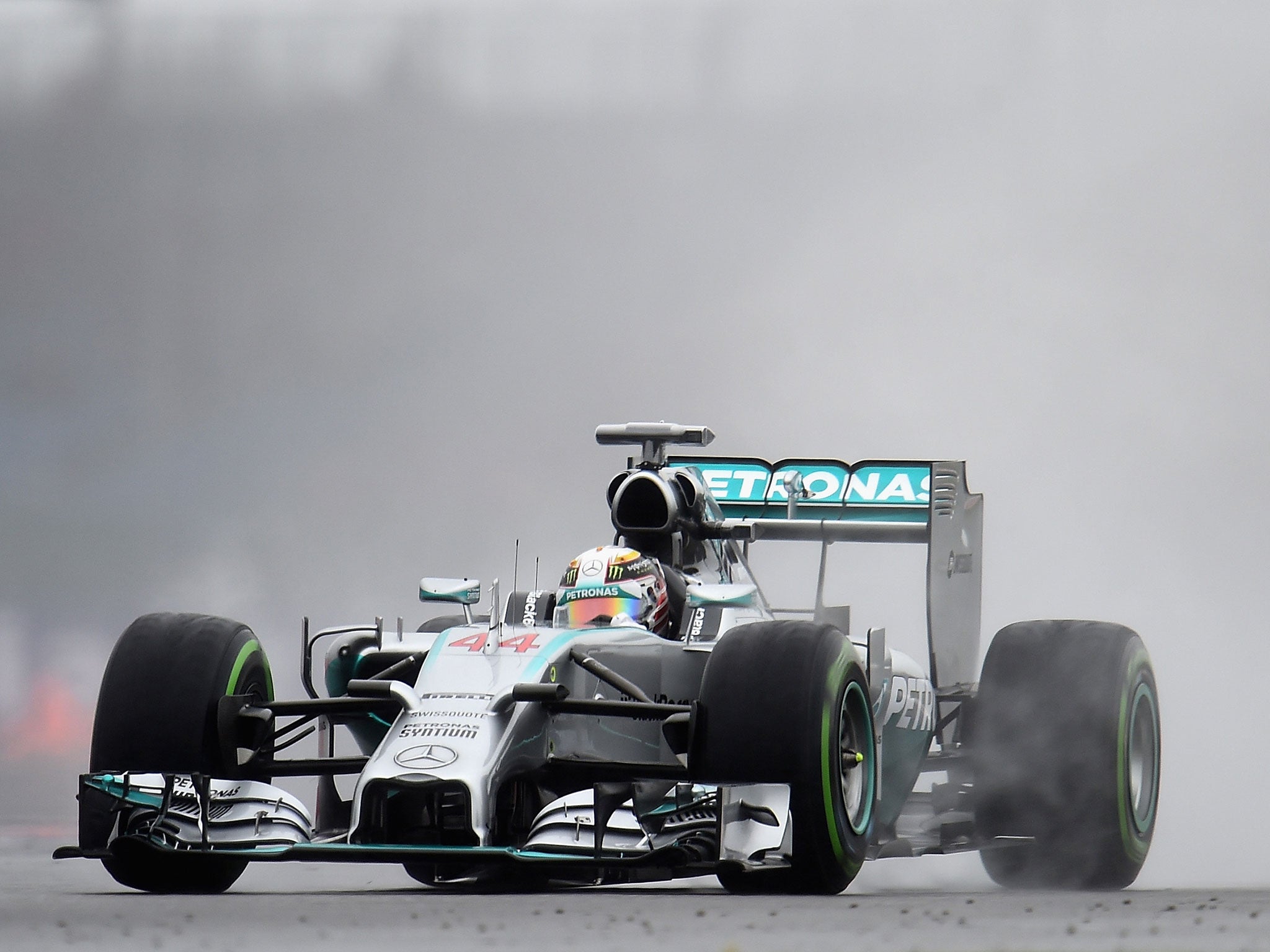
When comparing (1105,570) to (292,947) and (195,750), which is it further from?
(292,947)

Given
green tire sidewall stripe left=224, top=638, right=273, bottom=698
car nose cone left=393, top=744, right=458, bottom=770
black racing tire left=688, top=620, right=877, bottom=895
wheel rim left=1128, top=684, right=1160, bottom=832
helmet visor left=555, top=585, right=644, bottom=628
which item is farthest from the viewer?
wheel rim left=1128, top=684, right=1160, bottom=832

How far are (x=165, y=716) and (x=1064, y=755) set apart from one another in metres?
5.27

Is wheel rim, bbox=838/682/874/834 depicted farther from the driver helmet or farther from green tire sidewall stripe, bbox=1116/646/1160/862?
green tire sidewall stripe, bbox=1116/646/1160/862

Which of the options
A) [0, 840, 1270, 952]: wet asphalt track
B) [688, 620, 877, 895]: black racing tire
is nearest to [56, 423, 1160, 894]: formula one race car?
[688, 620, 877, 895]: black racing tire

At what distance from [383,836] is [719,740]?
63.8 inches

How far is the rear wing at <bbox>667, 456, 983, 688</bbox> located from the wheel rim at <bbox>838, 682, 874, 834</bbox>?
2164mm

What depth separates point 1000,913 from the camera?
8531 millimetres

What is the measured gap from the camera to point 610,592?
38.8 feet

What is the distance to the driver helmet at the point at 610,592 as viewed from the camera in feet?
38.7

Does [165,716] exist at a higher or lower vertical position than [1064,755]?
higher

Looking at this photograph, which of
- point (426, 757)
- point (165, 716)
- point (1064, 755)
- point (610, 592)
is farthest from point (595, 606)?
point (1064, 755)

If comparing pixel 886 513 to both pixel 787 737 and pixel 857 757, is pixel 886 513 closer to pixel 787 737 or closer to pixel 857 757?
pixel 857 757

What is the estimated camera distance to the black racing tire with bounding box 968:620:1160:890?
40.9 feet

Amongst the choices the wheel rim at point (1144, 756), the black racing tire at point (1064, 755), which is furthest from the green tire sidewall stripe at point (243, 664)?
the wheel rim at point (1144, 756)
